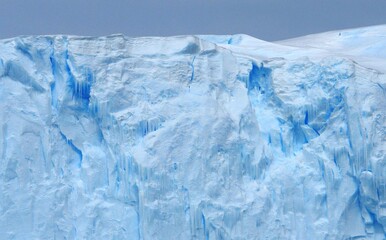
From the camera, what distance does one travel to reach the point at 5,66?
13773mm

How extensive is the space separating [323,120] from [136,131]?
7.91ft

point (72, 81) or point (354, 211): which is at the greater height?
point (72, 81)

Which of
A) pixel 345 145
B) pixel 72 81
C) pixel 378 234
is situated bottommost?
pixel 378 234

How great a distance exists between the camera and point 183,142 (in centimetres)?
1342

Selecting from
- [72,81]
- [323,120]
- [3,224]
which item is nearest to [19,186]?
[3,224]

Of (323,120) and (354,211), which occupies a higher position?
(323,120)

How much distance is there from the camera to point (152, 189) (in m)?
13.2

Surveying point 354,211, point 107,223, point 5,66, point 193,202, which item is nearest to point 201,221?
point 193,202

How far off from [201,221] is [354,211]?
6.52 ft

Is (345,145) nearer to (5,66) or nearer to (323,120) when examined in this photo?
(323,120)

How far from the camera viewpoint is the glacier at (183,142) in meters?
13.2

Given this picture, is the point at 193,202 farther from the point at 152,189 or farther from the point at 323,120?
the point at 323,120

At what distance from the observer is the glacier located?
13.2 m

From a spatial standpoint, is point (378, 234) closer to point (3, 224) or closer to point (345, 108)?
point (345, 108)
